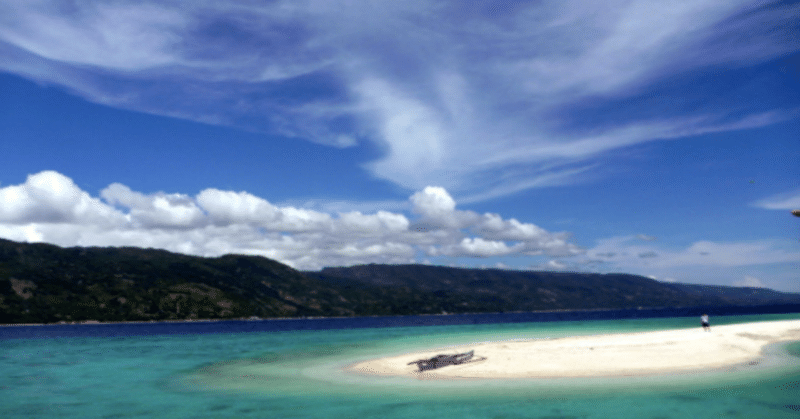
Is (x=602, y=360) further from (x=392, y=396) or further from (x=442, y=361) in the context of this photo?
(x=392, y=396)

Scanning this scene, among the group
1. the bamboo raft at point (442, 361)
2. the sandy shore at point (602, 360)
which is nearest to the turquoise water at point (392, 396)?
the sandy shore at point (602, 360)

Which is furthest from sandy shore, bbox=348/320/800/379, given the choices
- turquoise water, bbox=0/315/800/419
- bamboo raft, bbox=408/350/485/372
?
turquoise water, bbox=0/315/800/419

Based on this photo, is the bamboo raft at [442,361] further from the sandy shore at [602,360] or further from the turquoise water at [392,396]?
the turquoise water at [392,396]

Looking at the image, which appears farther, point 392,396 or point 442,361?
point 442,361

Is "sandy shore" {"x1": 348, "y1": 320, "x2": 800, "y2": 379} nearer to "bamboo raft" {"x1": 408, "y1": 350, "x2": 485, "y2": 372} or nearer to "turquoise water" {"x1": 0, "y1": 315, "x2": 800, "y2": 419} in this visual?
"bamboo raft" {"x1": 408, "y1": 350, "x2": 485, "y2": 372}

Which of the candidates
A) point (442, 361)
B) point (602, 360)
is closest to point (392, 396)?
point (442, 361)

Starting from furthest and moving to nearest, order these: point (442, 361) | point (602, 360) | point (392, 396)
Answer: point (442, 361), point (602, 360), point (392, 396)

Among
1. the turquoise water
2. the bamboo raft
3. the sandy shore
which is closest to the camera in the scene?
the turquoise water

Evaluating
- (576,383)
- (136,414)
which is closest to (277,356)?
(136,414)

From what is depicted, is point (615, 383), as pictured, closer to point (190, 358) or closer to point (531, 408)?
point (531, 408)

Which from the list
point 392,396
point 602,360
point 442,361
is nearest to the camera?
point 392,396

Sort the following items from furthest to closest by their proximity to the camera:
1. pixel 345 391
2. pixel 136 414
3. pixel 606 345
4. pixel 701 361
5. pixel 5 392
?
1. pixel 606 345
2. pixel 701 361
3. pixel 5 392
4. pixel 345 391
5. pixel 136 414
